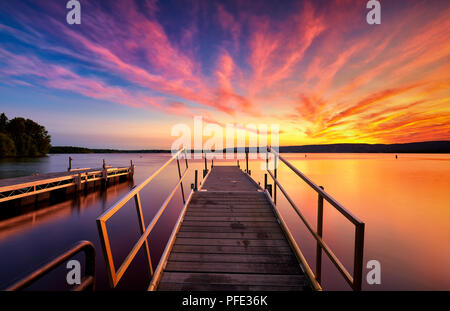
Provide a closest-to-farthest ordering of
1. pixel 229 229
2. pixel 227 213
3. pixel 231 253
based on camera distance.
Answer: pixel 231 253
pixel 229 229
pixel 227 213

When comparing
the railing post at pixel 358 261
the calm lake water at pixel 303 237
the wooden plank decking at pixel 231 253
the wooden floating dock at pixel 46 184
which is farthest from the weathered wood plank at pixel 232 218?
the wooden floating dock at pixel 46 184

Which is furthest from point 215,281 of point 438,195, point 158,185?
point 438,195

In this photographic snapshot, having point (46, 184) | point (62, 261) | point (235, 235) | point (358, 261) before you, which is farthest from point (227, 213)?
point (46, 184)

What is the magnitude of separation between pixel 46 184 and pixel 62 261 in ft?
47.9

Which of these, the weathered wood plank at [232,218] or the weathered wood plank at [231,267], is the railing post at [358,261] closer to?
the weathered wood plank at [231,267]

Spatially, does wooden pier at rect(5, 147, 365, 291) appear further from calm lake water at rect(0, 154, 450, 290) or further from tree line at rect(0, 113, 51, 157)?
tree line at rect(0, 113, 51, 157)

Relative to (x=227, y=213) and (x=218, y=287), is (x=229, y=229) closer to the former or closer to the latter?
(x=227, y=213)

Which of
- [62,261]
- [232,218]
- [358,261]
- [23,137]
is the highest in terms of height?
[23,137]

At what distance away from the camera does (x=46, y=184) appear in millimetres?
12055

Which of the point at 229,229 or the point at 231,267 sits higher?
the point at 229,229

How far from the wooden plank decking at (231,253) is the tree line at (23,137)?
70.0 m

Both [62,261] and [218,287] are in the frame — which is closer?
[62,261]
